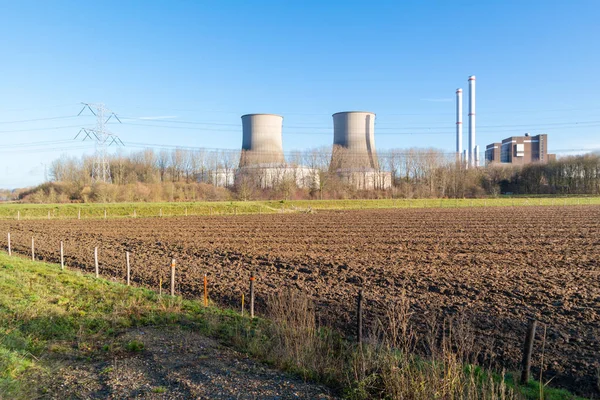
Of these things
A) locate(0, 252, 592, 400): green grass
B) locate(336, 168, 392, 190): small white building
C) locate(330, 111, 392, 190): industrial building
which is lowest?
locate(0, 252, 592, 400): green grass

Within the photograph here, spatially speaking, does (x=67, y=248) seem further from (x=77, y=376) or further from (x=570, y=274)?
(x=570, y=274)

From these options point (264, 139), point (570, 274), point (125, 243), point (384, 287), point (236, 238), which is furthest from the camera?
point (264, 139)

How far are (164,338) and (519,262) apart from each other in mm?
13282

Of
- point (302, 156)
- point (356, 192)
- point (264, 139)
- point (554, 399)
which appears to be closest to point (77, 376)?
point (554, 399)

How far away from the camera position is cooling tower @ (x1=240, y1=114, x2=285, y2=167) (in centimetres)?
5403

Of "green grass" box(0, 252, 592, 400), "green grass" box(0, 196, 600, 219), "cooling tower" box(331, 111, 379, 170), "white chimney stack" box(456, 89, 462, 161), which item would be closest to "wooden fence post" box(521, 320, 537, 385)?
"green grass" box(0, 252, 592, 400)

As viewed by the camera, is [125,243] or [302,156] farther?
[302,156]

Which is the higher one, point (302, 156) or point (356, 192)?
point (302, 156)

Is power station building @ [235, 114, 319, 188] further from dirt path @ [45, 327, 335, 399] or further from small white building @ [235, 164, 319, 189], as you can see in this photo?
dirt path @ [45, 327, 335, 399]

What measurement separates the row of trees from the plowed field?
3207 centimetres

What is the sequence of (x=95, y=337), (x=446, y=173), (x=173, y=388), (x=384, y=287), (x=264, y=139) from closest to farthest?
1. (x=173, y=388)
2. (x=95, y=337)
3. (x=384, y=287)
4. (x=264, y=139)
5. (x=446, y=173)

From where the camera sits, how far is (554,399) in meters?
5.70

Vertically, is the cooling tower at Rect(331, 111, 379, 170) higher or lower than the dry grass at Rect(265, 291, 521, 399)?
higher

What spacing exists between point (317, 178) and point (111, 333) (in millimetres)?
60335
